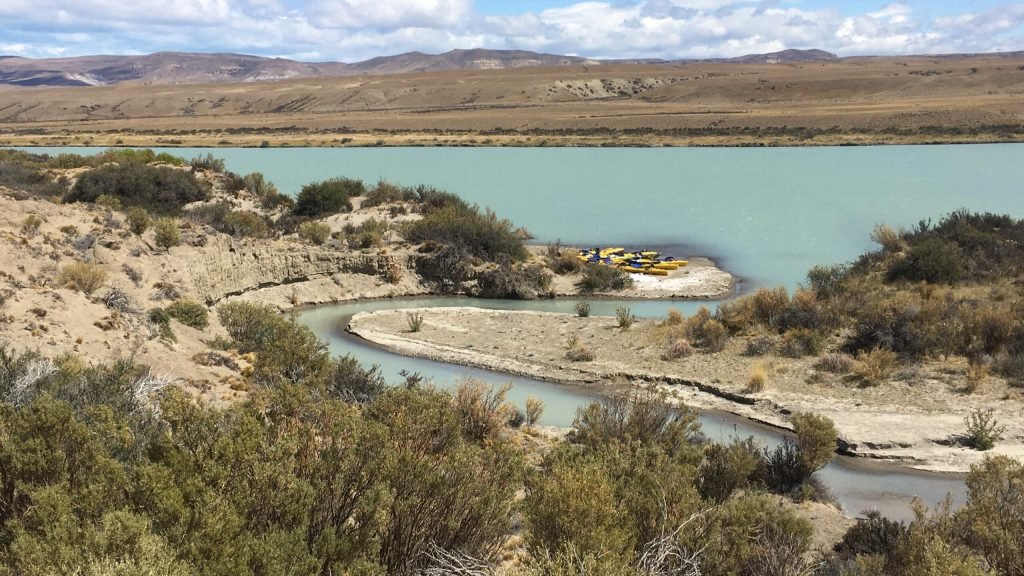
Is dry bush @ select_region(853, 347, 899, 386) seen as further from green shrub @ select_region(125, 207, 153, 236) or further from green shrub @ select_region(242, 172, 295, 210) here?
green shrub @ select_region(242, 172, 295, 210)

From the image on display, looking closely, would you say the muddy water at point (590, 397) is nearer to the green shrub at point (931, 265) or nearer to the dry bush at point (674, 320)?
the dry bush at point (674, 320)

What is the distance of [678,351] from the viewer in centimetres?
1541

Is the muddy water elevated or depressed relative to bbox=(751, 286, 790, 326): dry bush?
depressed

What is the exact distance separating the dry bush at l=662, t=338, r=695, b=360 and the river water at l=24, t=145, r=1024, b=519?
223cm

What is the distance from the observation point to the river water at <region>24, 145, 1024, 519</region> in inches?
569

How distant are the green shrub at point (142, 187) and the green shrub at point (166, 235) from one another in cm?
487

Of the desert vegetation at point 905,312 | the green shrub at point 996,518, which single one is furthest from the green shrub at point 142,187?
the green shrub at point 996,518

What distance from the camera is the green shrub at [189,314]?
14391mm

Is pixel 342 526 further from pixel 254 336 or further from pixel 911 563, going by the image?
pixel 254 336

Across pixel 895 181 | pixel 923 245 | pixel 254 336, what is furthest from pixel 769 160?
pixel 254 336

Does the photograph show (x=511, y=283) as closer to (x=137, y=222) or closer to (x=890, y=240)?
(x=137, y=222)

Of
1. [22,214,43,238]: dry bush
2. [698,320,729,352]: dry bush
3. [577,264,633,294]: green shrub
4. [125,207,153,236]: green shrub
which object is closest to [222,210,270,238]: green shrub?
[125,207,153,236]: green shrub

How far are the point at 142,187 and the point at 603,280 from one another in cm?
1531

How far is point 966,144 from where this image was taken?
181ft
